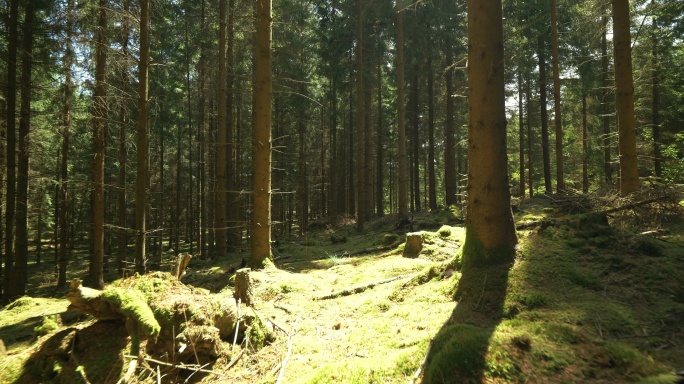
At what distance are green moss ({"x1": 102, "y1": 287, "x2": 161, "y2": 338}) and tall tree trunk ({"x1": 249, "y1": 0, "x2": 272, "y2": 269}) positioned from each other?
4788 millimetres

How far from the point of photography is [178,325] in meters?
3.91

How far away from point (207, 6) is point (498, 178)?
1876 centimetres

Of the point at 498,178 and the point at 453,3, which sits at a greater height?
the point at 453,3

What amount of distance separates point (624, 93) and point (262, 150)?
900cm

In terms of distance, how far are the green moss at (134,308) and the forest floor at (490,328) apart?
14.2 inches

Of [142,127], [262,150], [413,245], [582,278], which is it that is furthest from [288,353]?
[142,127]

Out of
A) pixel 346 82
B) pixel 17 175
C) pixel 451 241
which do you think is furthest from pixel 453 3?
pixel 17 175

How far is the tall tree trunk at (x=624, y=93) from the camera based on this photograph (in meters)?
8.14

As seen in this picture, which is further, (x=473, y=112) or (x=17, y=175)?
(x=17, y=175)

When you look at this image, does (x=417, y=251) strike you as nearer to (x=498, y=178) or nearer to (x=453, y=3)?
(x=498, y=178)

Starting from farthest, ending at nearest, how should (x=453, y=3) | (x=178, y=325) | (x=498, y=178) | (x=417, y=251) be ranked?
1. (x=453, y=3)
2. (x=417, y=251)
3. (x=498, y=178)
4. (x=178, y=325)

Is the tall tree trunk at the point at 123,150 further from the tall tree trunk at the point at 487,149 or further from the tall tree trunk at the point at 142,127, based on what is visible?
the tall tree trunk at the point at 487,149

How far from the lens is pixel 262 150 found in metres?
8.87

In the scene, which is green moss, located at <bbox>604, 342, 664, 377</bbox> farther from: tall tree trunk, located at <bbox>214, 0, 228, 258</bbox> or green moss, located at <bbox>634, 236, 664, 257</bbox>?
tall tree trunk, located at <bbox>214, 0, 228, 258</bbox>
